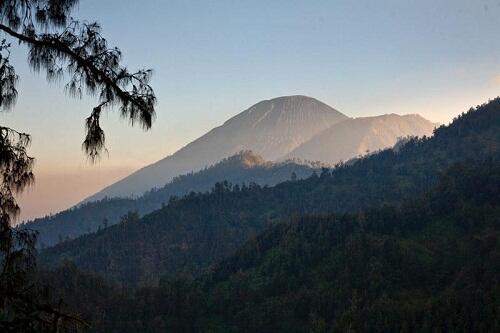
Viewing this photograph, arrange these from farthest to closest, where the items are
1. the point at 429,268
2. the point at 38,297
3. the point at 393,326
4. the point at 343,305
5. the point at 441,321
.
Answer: the point at 429,268, the point at 343,305, the point at 393,326, the point at 441,321, the point at 38,297

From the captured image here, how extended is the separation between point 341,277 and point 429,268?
1181 inches

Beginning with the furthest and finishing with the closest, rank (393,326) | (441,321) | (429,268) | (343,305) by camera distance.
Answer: (429,268)
(343,305)
(393,326)
(441,321)

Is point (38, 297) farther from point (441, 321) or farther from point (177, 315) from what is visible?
A: point (177, 315)

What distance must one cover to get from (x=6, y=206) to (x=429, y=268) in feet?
633

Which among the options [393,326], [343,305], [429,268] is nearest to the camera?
[393,326]

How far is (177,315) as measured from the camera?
19362cm

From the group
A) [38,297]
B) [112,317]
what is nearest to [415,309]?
[112,317]

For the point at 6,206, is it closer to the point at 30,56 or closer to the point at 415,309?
the point at 30,56

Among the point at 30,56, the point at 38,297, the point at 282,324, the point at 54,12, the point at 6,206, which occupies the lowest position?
the point at 282,324

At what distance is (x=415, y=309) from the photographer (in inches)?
6093

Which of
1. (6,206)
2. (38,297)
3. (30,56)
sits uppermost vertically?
(30,56)

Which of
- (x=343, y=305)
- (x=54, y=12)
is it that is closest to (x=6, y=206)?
(x=54, y=12)

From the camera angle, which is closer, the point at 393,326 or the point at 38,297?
the point at 38,297

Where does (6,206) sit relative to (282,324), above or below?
above
